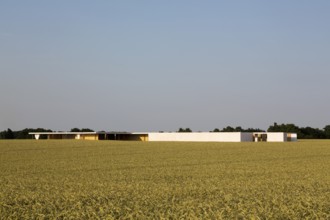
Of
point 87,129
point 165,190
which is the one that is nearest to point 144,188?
point 165,190

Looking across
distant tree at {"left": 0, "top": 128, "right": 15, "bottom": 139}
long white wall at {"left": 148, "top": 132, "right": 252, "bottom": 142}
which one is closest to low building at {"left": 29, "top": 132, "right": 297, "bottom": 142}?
long white wall at {"left": 148, "top": 132, "right": 252, "bottom": 142}

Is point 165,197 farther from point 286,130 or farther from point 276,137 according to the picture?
point 286,130

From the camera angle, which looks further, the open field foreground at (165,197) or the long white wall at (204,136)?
the long white wall at (204,136)

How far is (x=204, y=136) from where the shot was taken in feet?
324

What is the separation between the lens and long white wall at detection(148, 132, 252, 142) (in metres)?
95.4

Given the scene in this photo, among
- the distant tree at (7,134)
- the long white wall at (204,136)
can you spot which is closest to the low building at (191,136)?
the long white wall at (204,136)

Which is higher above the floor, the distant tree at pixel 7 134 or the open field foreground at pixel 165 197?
the distant tree at pixel 7 134

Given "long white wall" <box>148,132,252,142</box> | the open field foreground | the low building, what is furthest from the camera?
the low building

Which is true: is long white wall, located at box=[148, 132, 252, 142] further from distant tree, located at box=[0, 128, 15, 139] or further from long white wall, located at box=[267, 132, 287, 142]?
distant tree, located at box=[0, 128, 15, 139]

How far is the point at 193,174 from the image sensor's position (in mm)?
25156

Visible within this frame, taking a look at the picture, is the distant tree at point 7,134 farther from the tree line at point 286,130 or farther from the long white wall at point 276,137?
the long white wall at point 276,137

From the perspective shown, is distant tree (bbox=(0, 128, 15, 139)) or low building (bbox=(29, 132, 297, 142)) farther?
distant tree (bbox=(0, 128, 15, 139))

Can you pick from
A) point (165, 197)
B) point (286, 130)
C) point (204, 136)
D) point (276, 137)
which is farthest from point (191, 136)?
point (165, 197)

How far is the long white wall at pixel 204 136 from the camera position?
Answer: 95438mm
